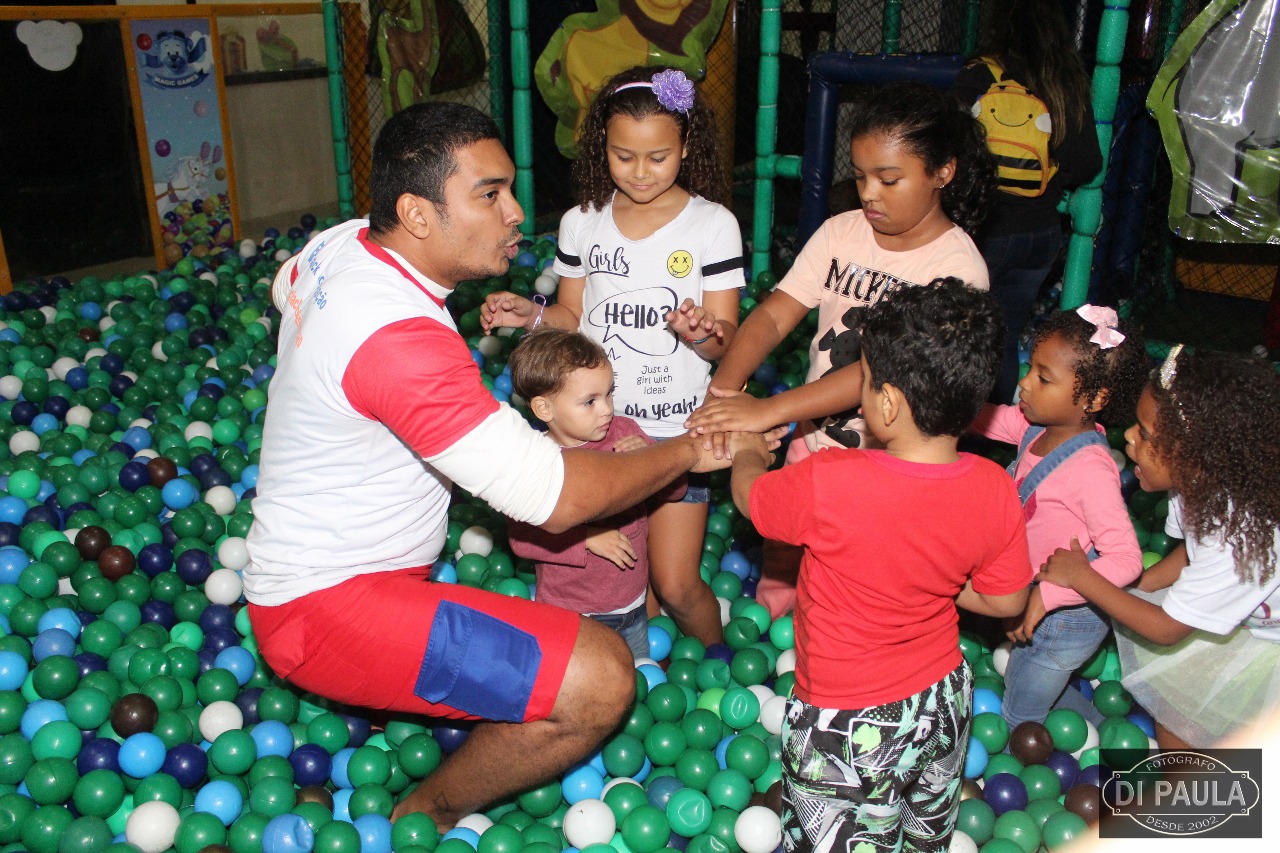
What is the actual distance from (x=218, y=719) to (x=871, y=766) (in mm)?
1716

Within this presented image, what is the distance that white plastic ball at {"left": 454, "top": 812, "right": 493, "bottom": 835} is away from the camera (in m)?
2.55

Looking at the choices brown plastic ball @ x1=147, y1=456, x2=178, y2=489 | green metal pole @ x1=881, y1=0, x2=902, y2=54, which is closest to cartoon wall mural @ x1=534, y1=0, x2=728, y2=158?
green metal pole @ x1=881, y1=0, x2=902, y2=54

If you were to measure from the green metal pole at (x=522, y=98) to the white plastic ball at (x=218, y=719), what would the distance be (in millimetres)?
3498

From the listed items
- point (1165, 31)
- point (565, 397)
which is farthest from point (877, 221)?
point (1165, 31)

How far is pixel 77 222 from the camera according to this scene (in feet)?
21.6

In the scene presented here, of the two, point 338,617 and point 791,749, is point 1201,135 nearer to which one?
point 791,749

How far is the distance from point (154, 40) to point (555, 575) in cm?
529

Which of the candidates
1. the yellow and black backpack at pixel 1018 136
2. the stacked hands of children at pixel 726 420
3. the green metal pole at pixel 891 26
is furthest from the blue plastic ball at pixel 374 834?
the green metal pole at pixel 891 26

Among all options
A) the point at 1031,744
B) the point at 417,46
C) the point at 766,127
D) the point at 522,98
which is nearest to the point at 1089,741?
the point at 1031,744

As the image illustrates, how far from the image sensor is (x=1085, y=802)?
2.57 meters

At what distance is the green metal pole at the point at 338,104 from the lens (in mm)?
6488

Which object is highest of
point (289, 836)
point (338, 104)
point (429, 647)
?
point (338, 104)

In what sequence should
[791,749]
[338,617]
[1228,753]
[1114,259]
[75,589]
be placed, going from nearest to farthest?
[791,749] < [338,617] < [1228,753] < [75,589] < [1114,259]

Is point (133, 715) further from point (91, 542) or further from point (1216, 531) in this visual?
point (1216, 531)
